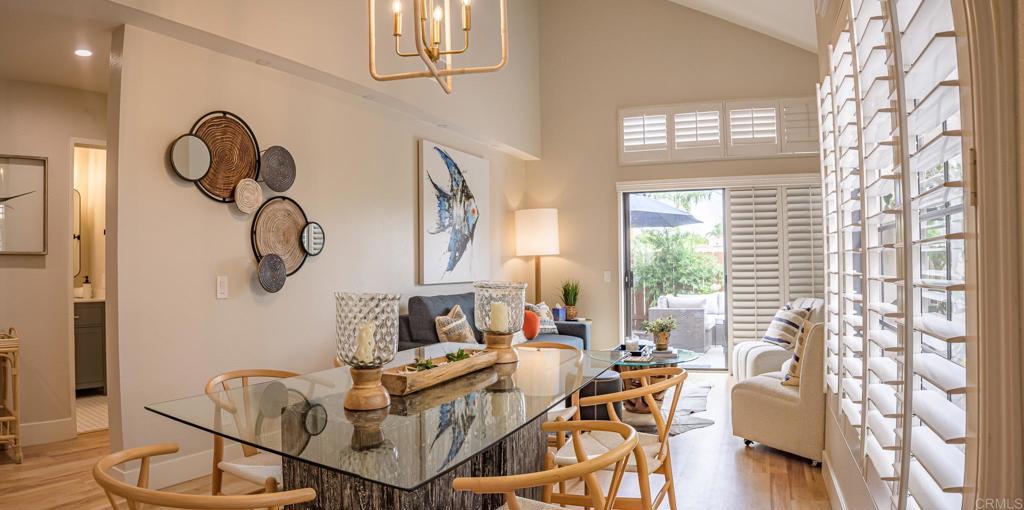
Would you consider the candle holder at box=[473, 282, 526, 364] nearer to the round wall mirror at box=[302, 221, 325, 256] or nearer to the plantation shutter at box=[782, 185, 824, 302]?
the round wall mirror at box=[302, 221, 325, 256]

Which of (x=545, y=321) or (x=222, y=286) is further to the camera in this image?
(x=545, y=321)

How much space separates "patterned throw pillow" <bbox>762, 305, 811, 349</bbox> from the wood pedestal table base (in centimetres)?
379

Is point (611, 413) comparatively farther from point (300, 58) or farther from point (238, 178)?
→ point (300, 58)

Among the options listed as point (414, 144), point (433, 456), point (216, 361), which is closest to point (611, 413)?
point (433, 456)

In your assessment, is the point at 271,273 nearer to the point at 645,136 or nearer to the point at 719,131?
the point at 645,136

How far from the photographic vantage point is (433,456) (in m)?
1.42

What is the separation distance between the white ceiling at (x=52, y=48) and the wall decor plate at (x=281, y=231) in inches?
48.9

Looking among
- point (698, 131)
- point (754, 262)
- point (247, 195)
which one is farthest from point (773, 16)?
point (247, 195)

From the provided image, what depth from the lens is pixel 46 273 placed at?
4.57 m

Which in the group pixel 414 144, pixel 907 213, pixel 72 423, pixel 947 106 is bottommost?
pixel 72 423

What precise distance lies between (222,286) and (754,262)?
5.16 meters

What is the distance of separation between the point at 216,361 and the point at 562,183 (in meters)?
4.65

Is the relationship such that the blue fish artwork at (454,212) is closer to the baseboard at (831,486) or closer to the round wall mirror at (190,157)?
the round wall mirror at (190,157)

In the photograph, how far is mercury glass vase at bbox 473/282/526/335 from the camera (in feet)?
8.27
